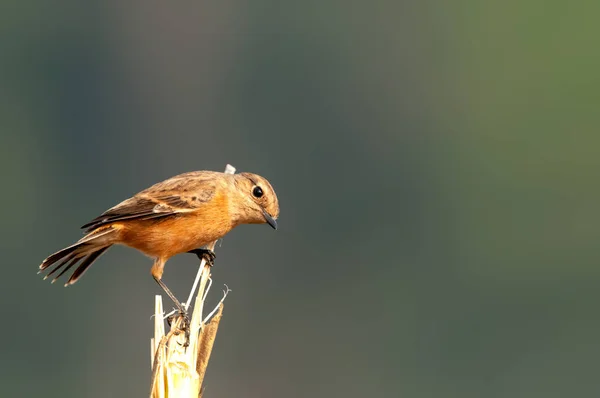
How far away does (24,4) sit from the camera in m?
93.6

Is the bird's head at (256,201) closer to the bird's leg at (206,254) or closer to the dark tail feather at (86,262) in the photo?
the bird's leg at (206,254)

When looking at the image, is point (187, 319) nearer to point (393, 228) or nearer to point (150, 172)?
point (150, 172)

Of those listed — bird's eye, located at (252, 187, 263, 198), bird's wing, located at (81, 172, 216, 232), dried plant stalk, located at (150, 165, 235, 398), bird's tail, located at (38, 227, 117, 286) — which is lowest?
dried plant stalk, located at (150, 165, 235, 398)

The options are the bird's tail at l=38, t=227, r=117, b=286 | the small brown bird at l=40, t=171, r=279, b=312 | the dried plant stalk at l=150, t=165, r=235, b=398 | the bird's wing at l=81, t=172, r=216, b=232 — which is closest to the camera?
the dried plant stalk at l=150, t=165, r=235, b=398

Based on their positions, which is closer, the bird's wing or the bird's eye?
the bird's wing

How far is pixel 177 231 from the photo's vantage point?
1062 cm

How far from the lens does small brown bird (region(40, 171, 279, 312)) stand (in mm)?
10492

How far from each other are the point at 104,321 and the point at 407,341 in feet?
45.9

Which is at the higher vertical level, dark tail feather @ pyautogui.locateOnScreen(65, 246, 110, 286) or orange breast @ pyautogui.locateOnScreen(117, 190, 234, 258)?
orange breast @ pyautogui.locateOnScreen(117, 190, 234, 258)

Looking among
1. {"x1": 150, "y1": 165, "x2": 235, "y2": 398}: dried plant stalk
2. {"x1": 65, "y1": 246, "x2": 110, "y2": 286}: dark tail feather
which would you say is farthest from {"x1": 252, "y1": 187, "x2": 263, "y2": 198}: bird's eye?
{"x1": 150, "y1": 165, "x2": 235, "y2": 398}: dried plant stalk

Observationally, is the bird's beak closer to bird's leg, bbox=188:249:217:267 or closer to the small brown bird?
the small brown bird

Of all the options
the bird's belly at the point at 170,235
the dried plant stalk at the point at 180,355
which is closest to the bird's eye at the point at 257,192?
the bird's belly at the point at 170,235

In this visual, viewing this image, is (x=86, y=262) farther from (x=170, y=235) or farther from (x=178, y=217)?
(x=178, y=217)

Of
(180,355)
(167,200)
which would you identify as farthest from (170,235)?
(180,355)
